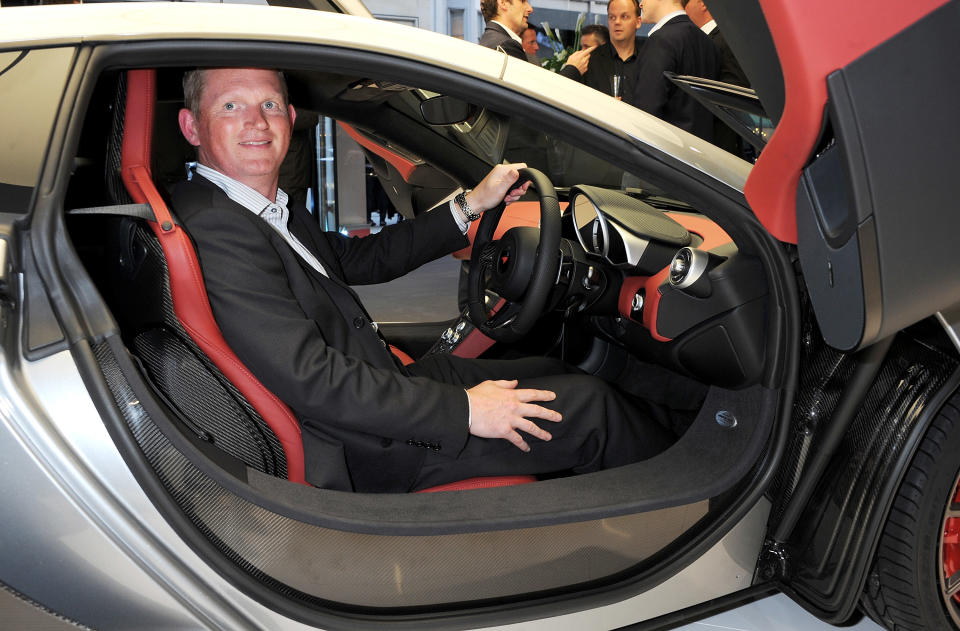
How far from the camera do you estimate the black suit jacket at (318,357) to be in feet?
4.06

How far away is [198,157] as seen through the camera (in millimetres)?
1511

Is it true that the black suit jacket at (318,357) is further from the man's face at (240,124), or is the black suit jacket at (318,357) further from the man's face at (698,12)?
the man's face at (698,12)

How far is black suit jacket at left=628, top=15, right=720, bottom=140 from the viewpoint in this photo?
2.92m

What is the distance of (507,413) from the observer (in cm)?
137

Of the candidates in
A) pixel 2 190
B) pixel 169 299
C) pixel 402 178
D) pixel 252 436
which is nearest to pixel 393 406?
pixel 252 436

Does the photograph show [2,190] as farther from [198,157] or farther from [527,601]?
[527,601]

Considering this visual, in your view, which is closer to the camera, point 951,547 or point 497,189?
point 951,547

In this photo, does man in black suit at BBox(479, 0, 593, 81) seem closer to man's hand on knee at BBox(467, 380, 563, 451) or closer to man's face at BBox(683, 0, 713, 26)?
man's face at BBox(683, 0, 713, 26)

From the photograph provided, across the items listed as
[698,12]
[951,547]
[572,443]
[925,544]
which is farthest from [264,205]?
[698,12]

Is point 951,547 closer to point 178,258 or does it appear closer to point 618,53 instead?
point 178,258

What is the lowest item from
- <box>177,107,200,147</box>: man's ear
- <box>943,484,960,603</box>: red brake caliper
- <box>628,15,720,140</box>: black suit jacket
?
<box>943,484,960,603</box>: red brake caliper

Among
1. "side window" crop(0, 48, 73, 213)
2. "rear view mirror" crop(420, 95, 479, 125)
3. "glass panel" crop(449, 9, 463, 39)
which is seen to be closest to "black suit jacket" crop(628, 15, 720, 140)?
"rear view mirror" crop(420, 95, 479, 125)

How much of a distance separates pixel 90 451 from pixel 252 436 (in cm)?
26

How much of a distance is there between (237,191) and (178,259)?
0.32m
